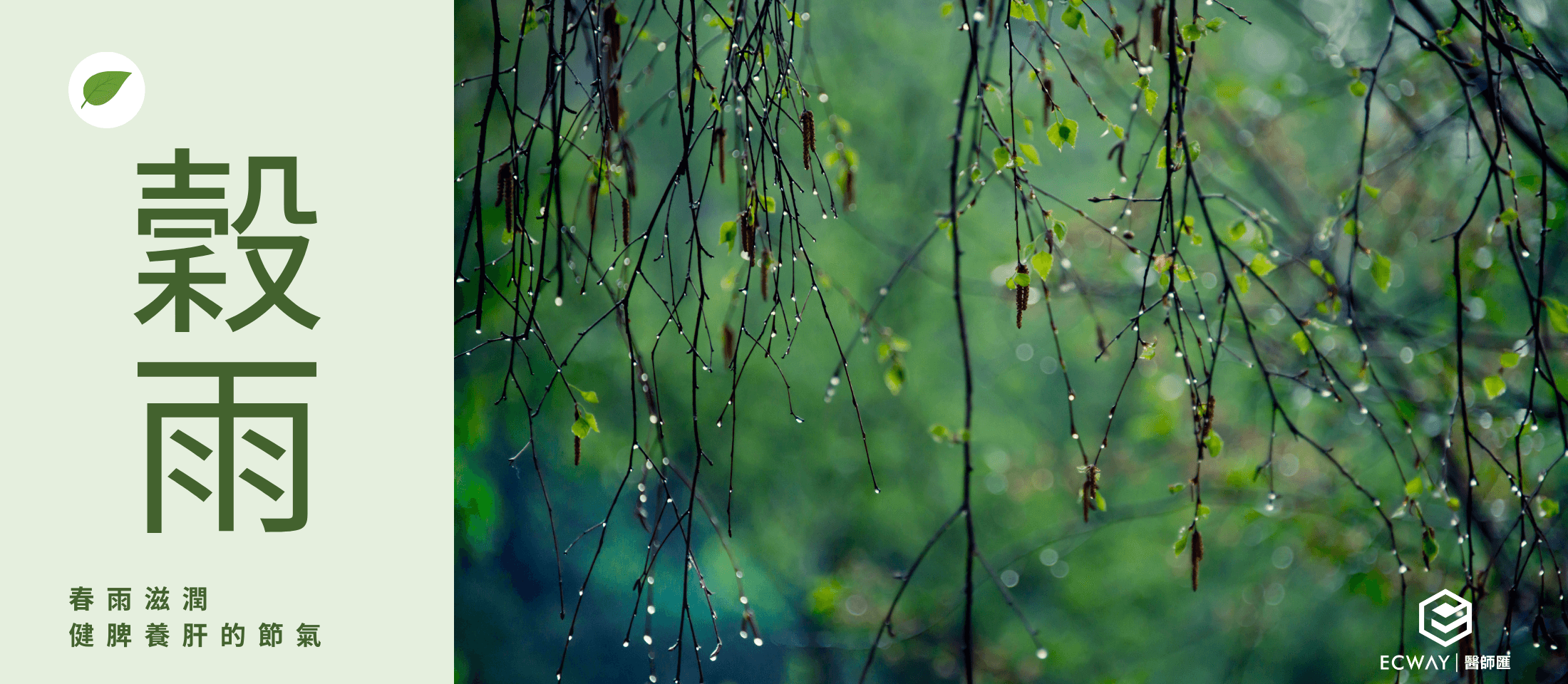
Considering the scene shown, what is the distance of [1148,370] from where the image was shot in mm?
2703

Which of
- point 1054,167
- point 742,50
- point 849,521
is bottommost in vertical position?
point 849,521

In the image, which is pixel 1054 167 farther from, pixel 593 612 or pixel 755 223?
pixel 755 223

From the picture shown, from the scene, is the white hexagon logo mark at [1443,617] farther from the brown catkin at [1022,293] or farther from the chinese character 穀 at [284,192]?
the chinese character 穀 at [284,192]

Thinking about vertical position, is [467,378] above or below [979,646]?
above

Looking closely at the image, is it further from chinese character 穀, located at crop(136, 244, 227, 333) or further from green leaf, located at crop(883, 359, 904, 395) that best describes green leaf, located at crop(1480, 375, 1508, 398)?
chinese character 穀, located at crop(136, 244, 227, 333)

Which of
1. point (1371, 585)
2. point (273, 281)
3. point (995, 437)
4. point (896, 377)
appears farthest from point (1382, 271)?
point (995, 437)

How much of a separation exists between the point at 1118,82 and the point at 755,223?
2154mm

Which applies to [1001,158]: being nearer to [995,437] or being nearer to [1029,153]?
[1029,153]

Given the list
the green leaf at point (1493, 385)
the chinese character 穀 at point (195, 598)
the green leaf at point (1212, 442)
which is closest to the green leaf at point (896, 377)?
the green leaf at point (1212, 442)

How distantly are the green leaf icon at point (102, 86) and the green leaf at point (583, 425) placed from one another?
33.6 inches

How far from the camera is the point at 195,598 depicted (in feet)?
4.05

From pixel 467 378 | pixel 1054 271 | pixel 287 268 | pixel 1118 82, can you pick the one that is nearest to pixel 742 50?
pixel 287 268

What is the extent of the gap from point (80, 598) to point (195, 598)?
134 millimetres

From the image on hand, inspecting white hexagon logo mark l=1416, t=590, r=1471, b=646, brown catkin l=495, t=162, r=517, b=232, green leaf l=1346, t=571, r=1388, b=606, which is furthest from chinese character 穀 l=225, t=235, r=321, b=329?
green leaf l=1346, t=571, r=1388, b=606
